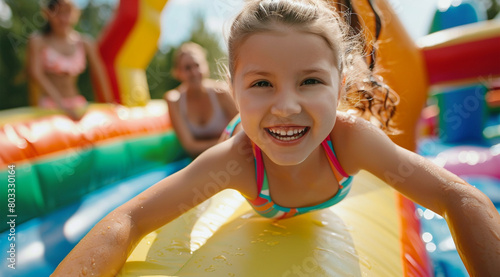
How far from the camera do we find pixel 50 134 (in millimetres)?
1643

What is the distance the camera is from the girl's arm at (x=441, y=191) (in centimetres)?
72

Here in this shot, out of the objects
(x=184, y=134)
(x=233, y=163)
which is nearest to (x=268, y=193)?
(x=233, y=163)

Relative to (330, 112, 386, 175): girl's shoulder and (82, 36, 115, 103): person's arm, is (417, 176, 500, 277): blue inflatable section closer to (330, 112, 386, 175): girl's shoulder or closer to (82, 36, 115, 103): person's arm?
(330, 112, 386, 175): girl's shoulder

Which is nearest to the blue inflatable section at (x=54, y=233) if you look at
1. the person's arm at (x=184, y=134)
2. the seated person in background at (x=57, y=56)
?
the person's arm at (x=184, y=134)

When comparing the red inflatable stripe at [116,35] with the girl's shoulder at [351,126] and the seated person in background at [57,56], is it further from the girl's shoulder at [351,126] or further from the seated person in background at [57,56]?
the girl's shoulder at [351,126]

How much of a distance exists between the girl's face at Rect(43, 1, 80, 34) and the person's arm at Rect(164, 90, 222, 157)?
29.7 inches

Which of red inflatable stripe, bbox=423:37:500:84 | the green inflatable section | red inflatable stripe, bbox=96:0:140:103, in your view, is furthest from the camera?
red inflatable stripe, bbox=96:0:140:103

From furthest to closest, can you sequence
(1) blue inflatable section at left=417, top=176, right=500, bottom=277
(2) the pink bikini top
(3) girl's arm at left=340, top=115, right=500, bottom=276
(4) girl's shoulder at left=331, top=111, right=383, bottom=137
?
(2) the pink bikini top → (1) blue inflatable section at left=417, top=176, right=500, bottom=277 → (4) girl's shoulder at left=331, top=111, right=383, bottom=137 → (3) girl's arm at left=340, top=115, right=500, bottom=276

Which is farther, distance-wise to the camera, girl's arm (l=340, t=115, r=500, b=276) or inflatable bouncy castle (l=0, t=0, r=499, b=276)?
inflatable bouncy castle (l=0, t=0, r=499, b=276)

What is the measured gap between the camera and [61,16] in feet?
7.68

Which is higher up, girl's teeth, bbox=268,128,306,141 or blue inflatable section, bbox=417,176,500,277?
girl's teeth, bbox=268,128,306,141

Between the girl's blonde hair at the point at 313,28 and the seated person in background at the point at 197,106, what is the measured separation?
134cm

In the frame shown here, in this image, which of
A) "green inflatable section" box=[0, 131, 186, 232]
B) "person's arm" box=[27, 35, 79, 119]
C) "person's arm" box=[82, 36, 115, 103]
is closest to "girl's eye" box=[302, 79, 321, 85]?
"green inflatable section" box=[0, 131, 186, 232]

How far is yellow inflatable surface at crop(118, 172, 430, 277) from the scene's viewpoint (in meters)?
0.82
